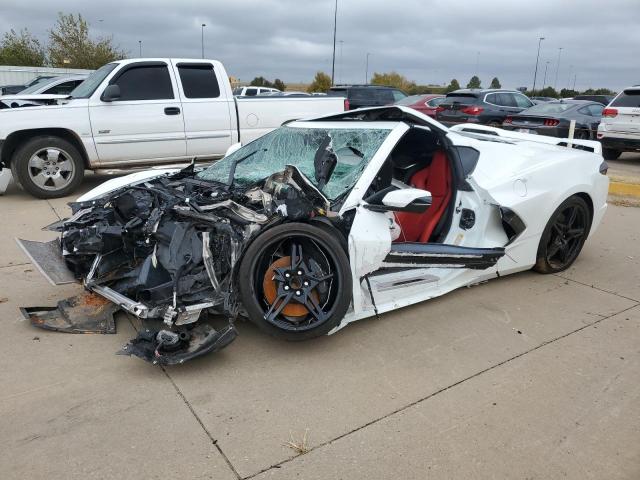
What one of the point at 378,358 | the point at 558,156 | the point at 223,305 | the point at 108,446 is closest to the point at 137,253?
the point at 223,305

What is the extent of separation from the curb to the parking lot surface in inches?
213

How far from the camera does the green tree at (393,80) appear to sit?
62.7 metres

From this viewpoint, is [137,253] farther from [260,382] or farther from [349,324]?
[349,324]


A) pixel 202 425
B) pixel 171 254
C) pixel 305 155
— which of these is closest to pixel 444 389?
pixel 202 425

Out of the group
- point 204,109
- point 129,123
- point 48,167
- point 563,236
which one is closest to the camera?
point 563,236

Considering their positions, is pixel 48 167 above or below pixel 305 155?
below

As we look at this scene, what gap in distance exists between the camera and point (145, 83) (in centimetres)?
762

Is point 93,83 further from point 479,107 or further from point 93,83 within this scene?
point 479,107

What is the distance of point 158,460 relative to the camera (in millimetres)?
2268

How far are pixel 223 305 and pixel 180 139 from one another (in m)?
5.47

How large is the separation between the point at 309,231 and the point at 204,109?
554cm

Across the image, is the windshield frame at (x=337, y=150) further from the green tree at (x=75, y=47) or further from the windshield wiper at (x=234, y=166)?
the green tree at (x=75, y=47)

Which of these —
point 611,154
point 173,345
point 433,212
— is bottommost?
point 611,154

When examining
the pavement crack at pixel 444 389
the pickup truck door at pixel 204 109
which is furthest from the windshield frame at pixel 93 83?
the pavement crack at pixel 444 389
